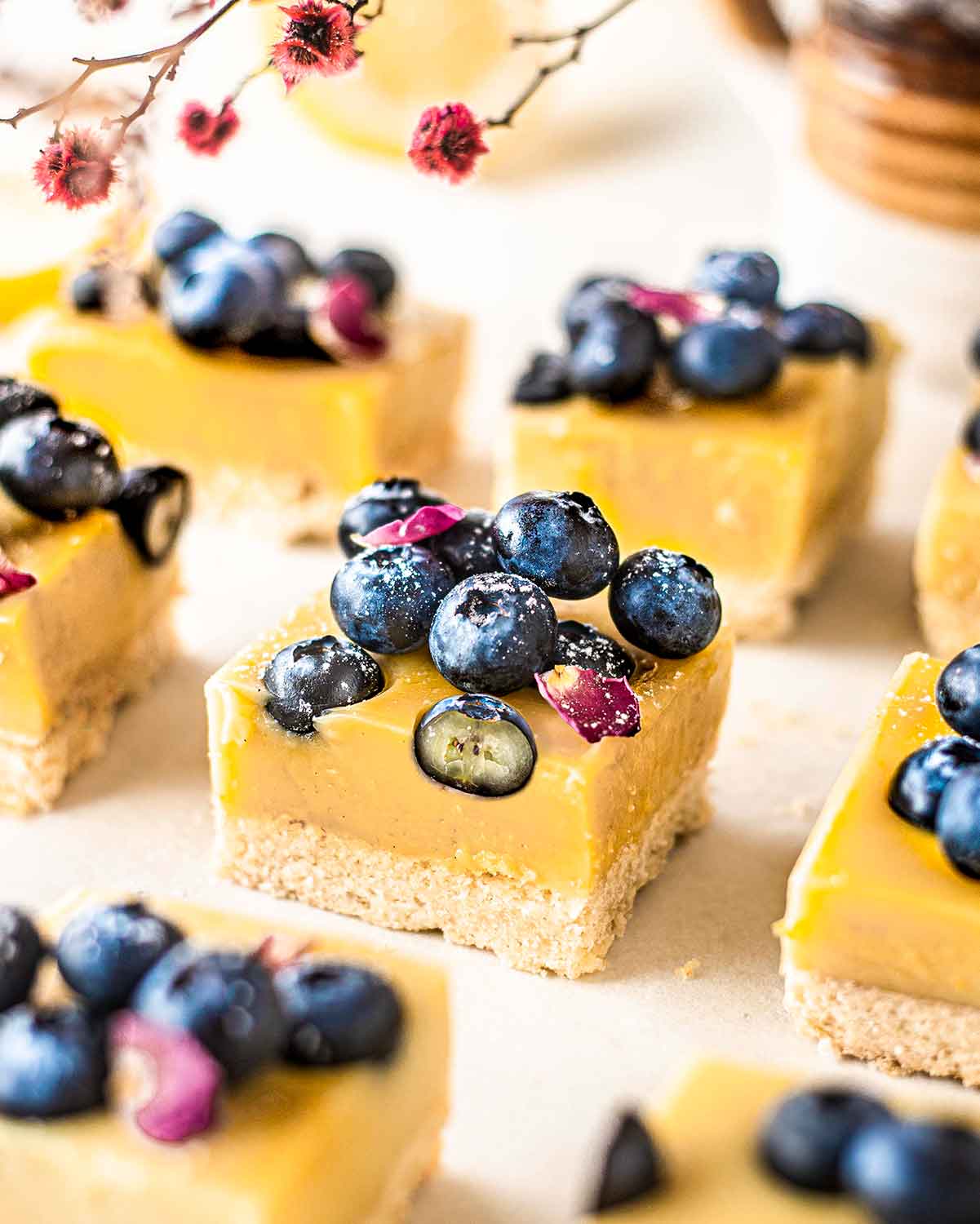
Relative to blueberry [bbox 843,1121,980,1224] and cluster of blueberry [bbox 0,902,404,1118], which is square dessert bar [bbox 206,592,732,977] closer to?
cluster of blueberry [bbox 0,902,404,1118]

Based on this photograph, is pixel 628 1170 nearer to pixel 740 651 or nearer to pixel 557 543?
pixel 557 543

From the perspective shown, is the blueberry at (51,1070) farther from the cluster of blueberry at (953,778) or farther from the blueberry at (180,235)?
the blueberry at (180,235)

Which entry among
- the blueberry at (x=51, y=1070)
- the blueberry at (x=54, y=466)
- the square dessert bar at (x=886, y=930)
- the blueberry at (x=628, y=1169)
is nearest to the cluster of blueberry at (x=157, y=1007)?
the blueberry at (x=51, y=1070)

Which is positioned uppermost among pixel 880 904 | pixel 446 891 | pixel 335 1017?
pixel 335 1017

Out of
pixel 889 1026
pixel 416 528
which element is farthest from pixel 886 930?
pixel 416 528

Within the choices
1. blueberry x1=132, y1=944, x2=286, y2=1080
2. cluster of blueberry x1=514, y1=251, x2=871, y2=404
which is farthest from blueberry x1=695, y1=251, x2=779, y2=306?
blueberry x1=132, y1=944, x2=286, y2=1080

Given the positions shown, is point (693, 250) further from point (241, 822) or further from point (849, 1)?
point (241, 822)

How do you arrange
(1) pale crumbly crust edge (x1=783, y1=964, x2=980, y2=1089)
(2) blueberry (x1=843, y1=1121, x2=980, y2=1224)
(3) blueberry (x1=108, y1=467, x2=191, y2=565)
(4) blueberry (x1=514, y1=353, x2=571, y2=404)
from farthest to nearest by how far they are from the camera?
(4) blueberry (x1=514, y1=353, x2=571, y2=404), (3) blueberry (x1=108, y1=467, x2=191, y2=565), (1) pale crumbly crust edge (x1=783, y1=964, x2=980, y2=1089), (2) blueberry (x1=843, y1=1121, x2=980, y2=1224)
